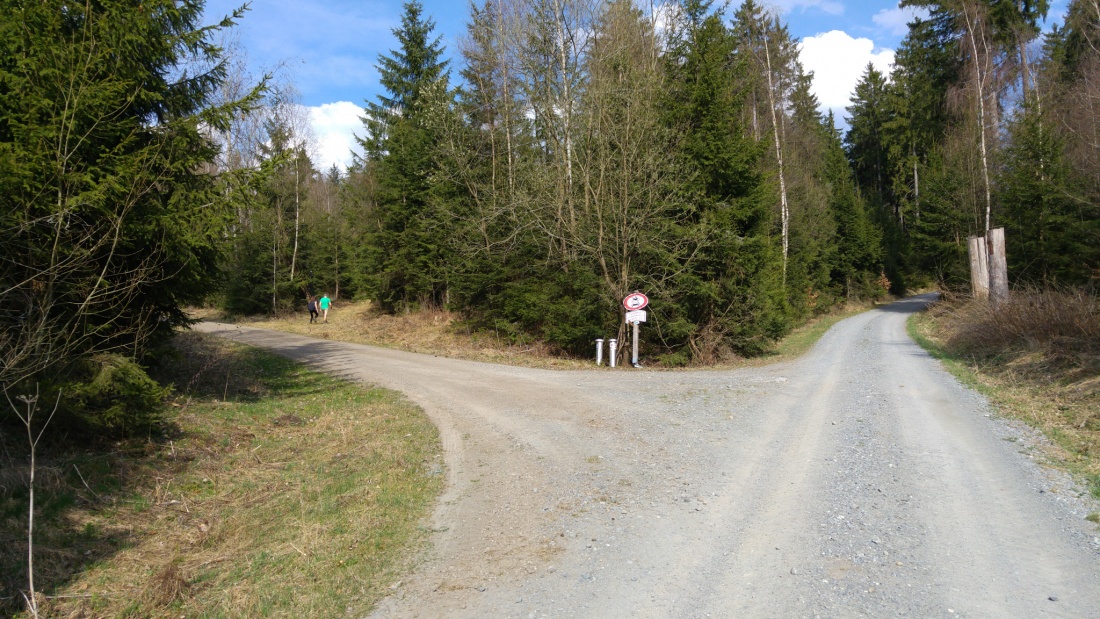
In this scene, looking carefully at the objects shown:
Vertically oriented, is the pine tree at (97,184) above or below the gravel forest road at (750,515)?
above

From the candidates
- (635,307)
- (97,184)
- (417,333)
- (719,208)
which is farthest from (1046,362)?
(417,333)

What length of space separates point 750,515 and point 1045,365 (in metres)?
11.2

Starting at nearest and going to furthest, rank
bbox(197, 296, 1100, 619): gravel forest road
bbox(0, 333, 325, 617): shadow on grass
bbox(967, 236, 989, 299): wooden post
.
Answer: bbox(197, 296, 1100, 619): gravel forest road, bbox(0, 333, 325, 617): shadow on grass, bbox(967, 236, 989, 299): wooden post

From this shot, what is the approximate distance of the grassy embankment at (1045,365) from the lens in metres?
8.12

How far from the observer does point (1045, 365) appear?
12.9m

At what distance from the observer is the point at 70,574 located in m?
5.00

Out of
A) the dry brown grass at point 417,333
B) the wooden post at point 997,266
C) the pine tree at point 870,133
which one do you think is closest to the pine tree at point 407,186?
the dry brown grass at point 417,333

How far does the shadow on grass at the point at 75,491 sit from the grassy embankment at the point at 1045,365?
877 centimetres

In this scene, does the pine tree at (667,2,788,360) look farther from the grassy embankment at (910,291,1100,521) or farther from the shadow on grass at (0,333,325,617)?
the shadow on grass at (0,333,325,617)

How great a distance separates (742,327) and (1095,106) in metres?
15.6

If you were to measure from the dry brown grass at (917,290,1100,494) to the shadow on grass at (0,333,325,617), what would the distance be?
9.41 m

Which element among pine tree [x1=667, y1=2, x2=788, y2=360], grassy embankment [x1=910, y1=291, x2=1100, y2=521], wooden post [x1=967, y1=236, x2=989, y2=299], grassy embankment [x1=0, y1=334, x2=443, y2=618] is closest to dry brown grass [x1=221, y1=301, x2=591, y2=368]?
pine tree [x1=667, y1=2, x2=788, y2=360]

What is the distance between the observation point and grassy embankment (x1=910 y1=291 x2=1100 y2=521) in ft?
26.6

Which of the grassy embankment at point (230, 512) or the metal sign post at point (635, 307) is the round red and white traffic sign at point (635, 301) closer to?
the metal sign post at point (635, 307)
